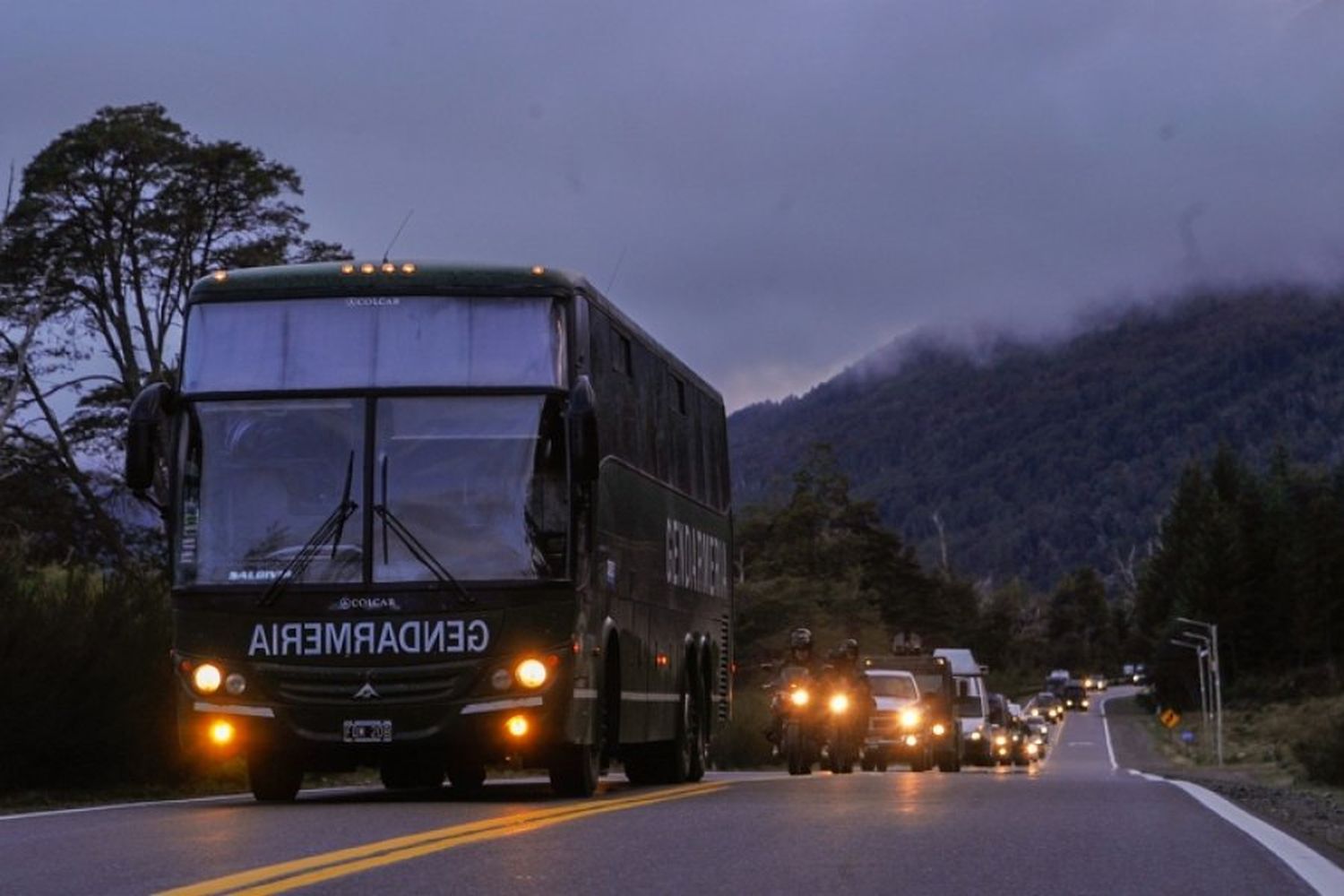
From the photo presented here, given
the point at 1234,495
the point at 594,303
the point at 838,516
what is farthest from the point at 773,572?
the point at 594,303

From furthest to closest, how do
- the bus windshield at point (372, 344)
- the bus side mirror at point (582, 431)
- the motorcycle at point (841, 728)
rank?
1. the motorcycle at point (841, 728)
2. the bus windshield at point (372, 344)
3. the bus side mirror at point (582, 431)

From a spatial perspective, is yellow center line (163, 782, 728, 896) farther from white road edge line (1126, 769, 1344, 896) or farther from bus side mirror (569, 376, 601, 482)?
white road edge line (1126, 769, 1344, 896)

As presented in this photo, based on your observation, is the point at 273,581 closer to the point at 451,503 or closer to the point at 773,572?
the point at 451,503

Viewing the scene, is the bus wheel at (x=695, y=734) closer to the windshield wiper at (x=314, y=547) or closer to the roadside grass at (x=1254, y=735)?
the windshield wiper at (x=314, y=547)

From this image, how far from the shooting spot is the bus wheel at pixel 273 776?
1786 cm

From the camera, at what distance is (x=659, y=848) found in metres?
11.7

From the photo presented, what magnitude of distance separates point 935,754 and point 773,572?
7588 centimetres

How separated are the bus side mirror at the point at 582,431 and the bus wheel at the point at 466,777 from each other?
16.4ft

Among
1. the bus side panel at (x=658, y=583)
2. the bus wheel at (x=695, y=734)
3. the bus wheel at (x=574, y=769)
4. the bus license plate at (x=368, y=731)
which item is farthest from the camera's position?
the bus wheel at (x=695, y=734)

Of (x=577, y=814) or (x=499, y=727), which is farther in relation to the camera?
(x=499, y=727)

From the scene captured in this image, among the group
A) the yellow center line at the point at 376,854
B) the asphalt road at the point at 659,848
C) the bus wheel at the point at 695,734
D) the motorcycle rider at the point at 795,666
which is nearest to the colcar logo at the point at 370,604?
the asphalt road at the point at 659,848

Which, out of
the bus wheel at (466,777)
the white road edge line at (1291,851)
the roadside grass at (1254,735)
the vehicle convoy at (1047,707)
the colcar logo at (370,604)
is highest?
the vehicle convoy at (1047,707)

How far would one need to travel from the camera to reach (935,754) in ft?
148

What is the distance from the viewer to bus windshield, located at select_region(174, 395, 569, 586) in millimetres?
16844
